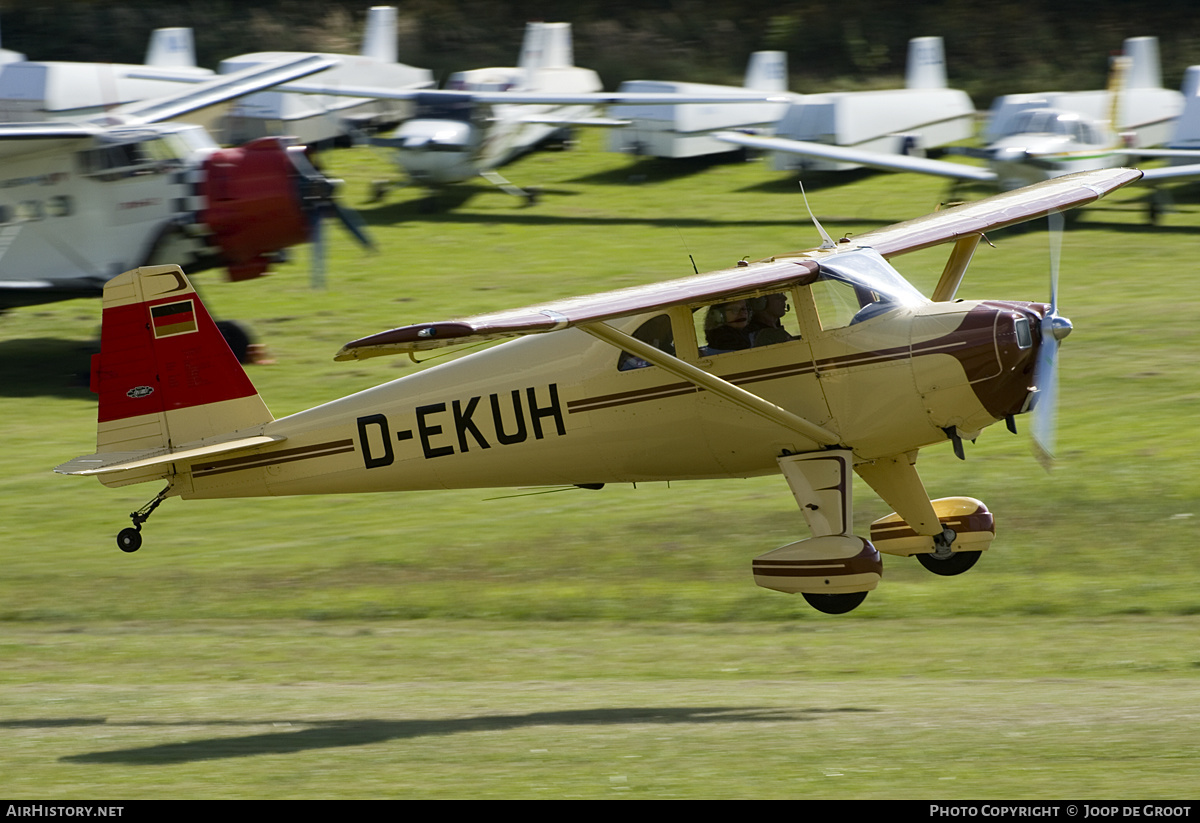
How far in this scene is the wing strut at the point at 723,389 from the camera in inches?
451

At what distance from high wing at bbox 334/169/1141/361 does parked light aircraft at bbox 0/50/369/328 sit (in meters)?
13.8

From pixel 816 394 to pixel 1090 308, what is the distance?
58.3 feet

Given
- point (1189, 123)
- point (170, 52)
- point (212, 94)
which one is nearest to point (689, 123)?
point (1189, 123)

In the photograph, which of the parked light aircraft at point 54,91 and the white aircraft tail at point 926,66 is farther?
the white aircraft tail at point 926,66

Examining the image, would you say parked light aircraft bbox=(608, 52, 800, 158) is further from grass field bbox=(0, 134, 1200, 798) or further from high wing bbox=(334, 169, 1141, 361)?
high wing bbox=(334, 169, 1141, 361)

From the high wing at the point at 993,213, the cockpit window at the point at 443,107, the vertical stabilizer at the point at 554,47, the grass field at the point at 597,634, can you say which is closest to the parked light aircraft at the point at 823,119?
the vertical stabilizer at the point at 554,47

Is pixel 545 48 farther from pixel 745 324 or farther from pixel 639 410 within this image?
pixel 745 324

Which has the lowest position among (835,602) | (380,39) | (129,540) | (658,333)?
(835,602)

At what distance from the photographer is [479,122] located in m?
38.6

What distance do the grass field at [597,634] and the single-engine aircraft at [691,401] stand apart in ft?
4.47

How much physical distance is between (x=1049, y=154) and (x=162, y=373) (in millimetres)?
24331

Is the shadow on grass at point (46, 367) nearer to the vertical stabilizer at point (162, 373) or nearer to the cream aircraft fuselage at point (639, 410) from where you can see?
the vertical stabilizer at point (162, 373)

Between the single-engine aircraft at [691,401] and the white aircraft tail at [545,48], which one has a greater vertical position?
the white aircraft tail at [545,48]

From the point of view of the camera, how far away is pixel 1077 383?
2305cm
